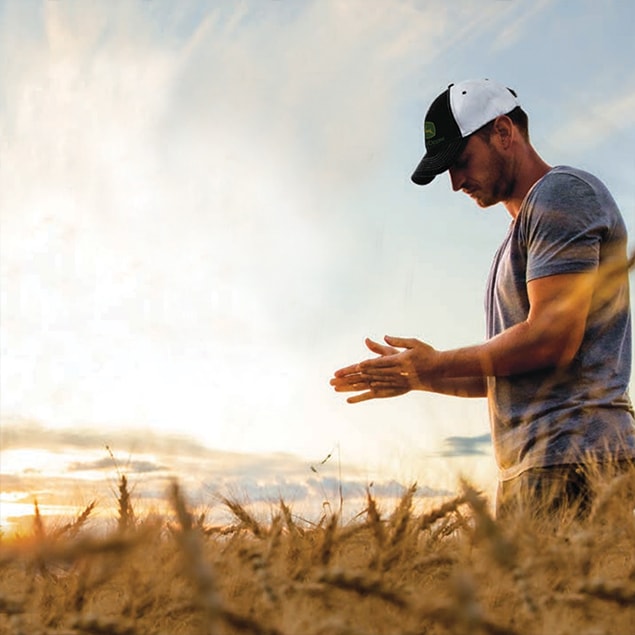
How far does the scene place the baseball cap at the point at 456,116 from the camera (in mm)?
4277

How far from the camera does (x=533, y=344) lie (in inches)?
133

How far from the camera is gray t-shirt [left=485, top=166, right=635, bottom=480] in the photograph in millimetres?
3443

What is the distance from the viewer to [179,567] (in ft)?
6.15

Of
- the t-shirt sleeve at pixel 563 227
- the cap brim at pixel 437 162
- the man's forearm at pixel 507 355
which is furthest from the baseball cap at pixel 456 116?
the man's forearm at pixel 507 355

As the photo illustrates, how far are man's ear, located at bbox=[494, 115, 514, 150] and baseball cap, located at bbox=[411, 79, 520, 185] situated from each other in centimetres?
5

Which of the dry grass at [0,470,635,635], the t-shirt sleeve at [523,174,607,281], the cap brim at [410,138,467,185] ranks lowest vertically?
the dry grass at [0,470,635,635]

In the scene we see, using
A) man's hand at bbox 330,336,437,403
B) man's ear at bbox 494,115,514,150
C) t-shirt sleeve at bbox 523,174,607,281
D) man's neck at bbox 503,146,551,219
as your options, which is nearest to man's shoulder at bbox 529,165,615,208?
t-shirt sleeve at bbox 523,174,607,281

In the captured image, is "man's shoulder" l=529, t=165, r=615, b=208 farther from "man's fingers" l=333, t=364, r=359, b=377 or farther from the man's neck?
"man's fingers" l=333, t=364, r=359, b=377

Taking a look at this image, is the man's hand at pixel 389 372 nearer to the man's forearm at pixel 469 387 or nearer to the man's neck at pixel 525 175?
the man's forearm at pixel 469 387

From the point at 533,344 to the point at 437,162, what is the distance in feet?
4.59

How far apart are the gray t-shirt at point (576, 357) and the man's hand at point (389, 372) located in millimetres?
373

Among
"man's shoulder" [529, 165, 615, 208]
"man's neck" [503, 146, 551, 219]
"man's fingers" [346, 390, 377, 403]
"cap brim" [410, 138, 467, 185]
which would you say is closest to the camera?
"man's shoulder" [529, 165, 615, 208]

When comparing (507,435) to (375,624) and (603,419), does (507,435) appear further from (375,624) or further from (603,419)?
(375,624)

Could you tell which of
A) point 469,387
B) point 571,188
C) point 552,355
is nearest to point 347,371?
point 469,387
